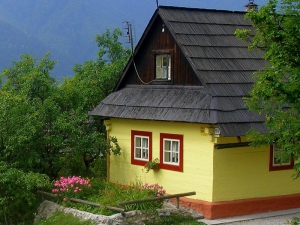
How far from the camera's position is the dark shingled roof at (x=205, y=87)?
15.7 metres

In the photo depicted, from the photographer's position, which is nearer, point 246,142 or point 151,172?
point 246,142

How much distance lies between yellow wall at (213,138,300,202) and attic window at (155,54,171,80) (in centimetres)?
301

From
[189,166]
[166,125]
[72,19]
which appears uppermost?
[72,19]

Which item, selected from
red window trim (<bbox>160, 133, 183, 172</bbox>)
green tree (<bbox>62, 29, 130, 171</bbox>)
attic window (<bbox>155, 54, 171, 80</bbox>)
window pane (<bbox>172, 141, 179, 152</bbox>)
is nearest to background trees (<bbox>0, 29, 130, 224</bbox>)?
green tree (<bbox>62, 29, 130, 171</bbox>)

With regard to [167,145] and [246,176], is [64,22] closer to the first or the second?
[167,145]

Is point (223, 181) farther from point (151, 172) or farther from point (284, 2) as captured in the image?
point (284, 2)

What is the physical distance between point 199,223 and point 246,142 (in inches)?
99.2

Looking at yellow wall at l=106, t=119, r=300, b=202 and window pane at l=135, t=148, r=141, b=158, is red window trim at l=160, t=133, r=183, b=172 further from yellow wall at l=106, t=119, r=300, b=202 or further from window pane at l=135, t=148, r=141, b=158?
window pane at l=135, t=148, r=141, b=158

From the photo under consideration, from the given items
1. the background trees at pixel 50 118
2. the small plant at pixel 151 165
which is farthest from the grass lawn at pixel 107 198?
the background trees at pixel 50 118

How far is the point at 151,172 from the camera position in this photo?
1761cm

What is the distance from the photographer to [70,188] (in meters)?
16.5

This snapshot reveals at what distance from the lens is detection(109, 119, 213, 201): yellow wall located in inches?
629

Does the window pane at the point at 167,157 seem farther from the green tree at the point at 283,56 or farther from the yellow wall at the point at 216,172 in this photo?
the green tree at the point at 283,56

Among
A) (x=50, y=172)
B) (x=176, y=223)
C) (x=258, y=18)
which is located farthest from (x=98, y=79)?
(x=258, y=18)
